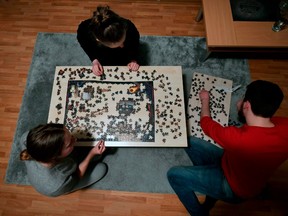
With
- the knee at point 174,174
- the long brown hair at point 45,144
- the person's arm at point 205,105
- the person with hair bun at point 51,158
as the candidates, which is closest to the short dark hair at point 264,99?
the person's arm at point 205,105

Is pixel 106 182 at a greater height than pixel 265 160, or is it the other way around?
pixel 265 160

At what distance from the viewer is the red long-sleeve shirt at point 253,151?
158 cm

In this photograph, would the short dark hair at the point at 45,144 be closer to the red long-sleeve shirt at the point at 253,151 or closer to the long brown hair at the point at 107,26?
the long brown hair at the point at 107,26

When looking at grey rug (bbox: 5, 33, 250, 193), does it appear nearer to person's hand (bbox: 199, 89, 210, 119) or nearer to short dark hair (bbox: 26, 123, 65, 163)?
person's hand (bbox: 199, 89, 210, 119)

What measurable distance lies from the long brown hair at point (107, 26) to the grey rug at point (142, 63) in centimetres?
105

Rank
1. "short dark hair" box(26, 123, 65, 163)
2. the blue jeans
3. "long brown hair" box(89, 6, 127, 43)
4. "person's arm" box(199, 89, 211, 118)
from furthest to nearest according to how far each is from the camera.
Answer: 1. "person's arm" box(199, 89, 211, 118)
2. the blue jeans
3. "long brown hair" box(89, 6, 127, 43)
4. "short dark hair" box(26, 123, 65, 163)

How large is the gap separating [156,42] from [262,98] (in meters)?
1.65

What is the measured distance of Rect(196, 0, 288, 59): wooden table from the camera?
241 centimetres

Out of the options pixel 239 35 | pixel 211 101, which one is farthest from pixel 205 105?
pixel 239 35

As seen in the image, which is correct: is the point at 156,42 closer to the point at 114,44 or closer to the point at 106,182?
the point at 114,44

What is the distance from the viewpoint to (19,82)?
2.78 metres

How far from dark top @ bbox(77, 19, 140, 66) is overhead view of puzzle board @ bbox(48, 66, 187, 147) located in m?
0.14

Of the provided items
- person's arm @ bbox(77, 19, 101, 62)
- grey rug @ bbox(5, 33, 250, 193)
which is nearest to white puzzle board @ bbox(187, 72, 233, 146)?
grey rug @ bbox(5, 33, 250, 193)

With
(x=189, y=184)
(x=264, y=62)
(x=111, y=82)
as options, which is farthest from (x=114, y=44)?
(x=264, y=62)
